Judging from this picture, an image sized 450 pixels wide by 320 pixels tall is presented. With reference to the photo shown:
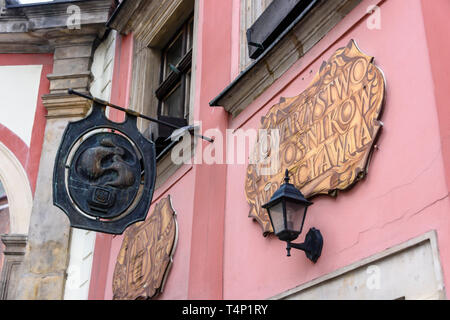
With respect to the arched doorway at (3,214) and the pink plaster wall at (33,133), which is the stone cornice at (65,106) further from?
the arched doorway at (3,214)

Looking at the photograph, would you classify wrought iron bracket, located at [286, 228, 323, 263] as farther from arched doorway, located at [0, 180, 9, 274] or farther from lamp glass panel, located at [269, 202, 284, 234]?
arched doorway, located at [0, 180, 9, 274]

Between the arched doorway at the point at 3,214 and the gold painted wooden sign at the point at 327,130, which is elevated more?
the arched doorway at the point at 3,214

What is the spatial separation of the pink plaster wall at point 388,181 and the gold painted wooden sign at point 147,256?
3.61 ft

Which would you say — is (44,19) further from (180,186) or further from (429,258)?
(429,258)

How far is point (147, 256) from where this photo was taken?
5922 mm

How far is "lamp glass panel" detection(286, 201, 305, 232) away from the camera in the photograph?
386 cm

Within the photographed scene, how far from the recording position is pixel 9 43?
9680mm

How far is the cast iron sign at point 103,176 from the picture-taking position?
186 inches

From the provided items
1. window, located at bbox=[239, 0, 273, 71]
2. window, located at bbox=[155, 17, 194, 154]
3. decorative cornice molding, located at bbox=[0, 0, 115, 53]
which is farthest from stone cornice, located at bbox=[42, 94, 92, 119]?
window, located at bbox=[239, 0, 273, 71]

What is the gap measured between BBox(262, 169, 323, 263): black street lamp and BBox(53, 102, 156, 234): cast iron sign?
4.37ft

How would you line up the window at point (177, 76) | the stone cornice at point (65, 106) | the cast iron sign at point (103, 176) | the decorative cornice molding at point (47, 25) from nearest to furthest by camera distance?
the cast iron sign at point (103, 176) → the window at point (177, 76) → the stone cornice at point (65, 106) → the decorative cornice molding at point (47, 25)

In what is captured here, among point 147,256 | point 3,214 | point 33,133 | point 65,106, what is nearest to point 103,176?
point 147,256

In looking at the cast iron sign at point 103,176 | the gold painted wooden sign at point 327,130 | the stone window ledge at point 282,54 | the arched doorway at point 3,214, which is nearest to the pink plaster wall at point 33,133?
the arched doorway at point 3,214
